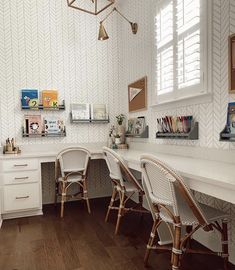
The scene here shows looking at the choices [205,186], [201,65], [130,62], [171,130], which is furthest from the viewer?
[130,62]

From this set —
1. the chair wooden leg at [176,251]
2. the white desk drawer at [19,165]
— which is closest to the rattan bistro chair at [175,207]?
the chair wooden leg at [176,251]

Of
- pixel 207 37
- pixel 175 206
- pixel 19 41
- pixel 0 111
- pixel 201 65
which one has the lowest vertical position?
pixel 175 206

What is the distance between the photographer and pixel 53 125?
358 centimetres

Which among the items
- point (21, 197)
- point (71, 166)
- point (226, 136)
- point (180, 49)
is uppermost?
point (180, 49)

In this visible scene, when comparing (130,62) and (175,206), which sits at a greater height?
(130,62)

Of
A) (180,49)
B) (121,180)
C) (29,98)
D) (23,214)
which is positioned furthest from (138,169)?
(29,98)

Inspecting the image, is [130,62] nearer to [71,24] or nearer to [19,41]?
[71,24]

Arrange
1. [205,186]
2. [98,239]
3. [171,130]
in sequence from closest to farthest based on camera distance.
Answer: [205,186] < [98,239] < [171,130]

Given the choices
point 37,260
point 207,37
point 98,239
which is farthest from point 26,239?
point 207,37

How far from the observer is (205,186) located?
138 cm

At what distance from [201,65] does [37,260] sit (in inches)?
82.5

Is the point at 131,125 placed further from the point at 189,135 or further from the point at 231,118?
the point at 231,118

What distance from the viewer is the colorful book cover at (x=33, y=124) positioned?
11.3ft

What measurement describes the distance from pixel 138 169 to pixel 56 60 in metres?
2.24
